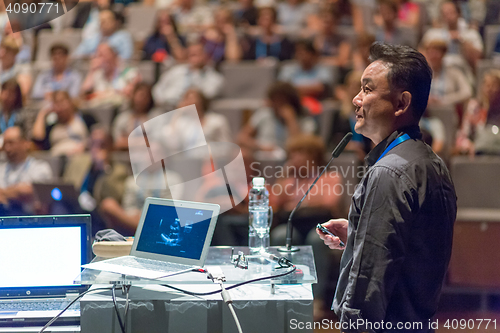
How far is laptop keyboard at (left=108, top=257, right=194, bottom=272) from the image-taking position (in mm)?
1445

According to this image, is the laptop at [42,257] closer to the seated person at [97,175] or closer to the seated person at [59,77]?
the seated person at [97,175]

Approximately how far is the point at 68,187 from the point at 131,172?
539 mm

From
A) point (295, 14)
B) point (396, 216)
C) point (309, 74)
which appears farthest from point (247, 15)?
point (396, 216)

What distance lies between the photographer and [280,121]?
12.2ft

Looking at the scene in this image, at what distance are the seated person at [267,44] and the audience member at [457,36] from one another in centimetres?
114

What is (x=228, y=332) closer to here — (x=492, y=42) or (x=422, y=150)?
(x=422, y=150)

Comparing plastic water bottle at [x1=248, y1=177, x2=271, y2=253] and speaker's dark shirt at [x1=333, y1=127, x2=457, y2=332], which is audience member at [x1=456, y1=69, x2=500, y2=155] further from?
speaker's dark shirt at [x1=333, y1=127, x2=457, y2=332]

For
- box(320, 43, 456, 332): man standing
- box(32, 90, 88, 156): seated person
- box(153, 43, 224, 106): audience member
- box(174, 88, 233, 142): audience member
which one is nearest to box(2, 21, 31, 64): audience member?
box(32, 90, 88, 156): seated person

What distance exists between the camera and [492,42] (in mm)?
4074

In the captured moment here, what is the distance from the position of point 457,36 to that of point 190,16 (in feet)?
8.06

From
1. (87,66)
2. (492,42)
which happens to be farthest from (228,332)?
(87,66)

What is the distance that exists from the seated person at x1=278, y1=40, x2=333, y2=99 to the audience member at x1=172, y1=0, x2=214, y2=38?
3.94ft

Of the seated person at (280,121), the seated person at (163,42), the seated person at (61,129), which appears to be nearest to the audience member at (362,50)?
the seated person at (280,121)

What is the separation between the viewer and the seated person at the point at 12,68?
4.70 meters
